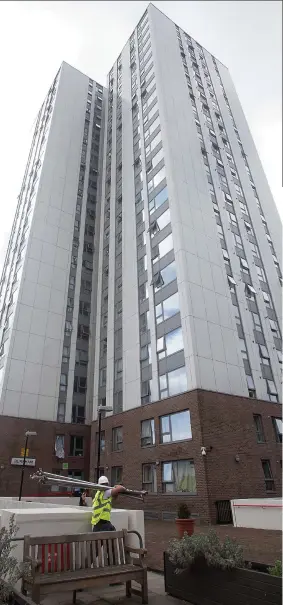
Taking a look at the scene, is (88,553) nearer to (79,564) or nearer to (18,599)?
(79,564)

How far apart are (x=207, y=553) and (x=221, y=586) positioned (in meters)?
0.44

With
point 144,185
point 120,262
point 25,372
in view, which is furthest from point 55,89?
point 25,372

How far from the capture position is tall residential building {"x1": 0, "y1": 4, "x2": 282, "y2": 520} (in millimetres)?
23703

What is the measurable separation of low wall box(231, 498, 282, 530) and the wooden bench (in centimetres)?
1194

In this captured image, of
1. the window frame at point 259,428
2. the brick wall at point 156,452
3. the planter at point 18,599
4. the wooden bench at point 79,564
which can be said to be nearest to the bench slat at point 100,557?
the wooden bench at point 79,564

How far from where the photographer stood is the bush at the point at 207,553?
17.3ft

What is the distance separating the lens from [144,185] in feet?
121

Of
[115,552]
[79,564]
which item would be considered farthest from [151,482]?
[79,564]

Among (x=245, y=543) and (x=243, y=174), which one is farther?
(x=243, y=174)

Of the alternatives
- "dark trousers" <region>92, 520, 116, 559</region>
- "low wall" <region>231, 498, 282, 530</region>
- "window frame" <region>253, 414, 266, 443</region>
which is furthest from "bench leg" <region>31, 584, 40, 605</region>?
"window frame" <region>253, 414, 266, 443</region>

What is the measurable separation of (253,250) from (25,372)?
25369 millimetres

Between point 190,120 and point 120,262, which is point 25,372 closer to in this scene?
point 120,262

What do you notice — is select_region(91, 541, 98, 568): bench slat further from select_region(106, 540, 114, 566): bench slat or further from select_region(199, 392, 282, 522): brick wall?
select_region(199, 392, 282, 522): brick wall

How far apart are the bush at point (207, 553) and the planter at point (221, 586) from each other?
0.43 feet
